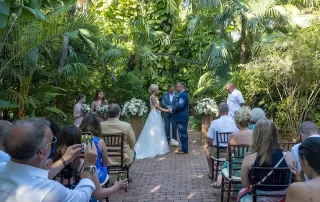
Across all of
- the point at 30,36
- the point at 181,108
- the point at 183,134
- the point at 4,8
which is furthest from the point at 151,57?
the point at 4,8

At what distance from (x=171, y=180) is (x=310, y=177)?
4.58 meters

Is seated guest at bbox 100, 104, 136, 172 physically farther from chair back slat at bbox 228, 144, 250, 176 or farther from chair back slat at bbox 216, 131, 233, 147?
chair back slat at bbox 228, 144, 250, 176

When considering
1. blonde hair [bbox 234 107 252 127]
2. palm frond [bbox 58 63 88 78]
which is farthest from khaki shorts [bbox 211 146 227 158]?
palm frond [bbox 58 63 88 78]

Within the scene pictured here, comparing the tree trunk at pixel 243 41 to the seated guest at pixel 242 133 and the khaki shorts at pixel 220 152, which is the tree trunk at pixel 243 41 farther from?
the seated guest at pixel 242 133

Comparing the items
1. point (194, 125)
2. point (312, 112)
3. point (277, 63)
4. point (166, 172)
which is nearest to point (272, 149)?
point (166, 172)

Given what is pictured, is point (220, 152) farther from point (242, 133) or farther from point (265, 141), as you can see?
point (265, 141)

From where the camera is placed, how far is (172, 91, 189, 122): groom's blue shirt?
370 inches

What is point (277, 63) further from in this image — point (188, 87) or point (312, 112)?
point (188, 87)

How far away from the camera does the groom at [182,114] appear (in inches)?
370

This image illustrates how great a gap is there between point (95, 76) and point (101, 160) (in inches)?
349

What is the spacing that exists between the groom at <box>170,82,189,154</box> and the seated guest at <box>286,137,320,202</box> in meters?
6.90

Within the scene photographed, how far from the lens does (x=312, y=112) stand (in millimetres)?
11680

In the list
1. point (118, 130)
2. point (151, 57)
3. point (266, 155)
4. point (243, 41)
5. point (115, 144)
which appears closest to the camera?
point (266, 155)

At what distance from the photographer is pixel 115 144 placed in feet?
19.7
